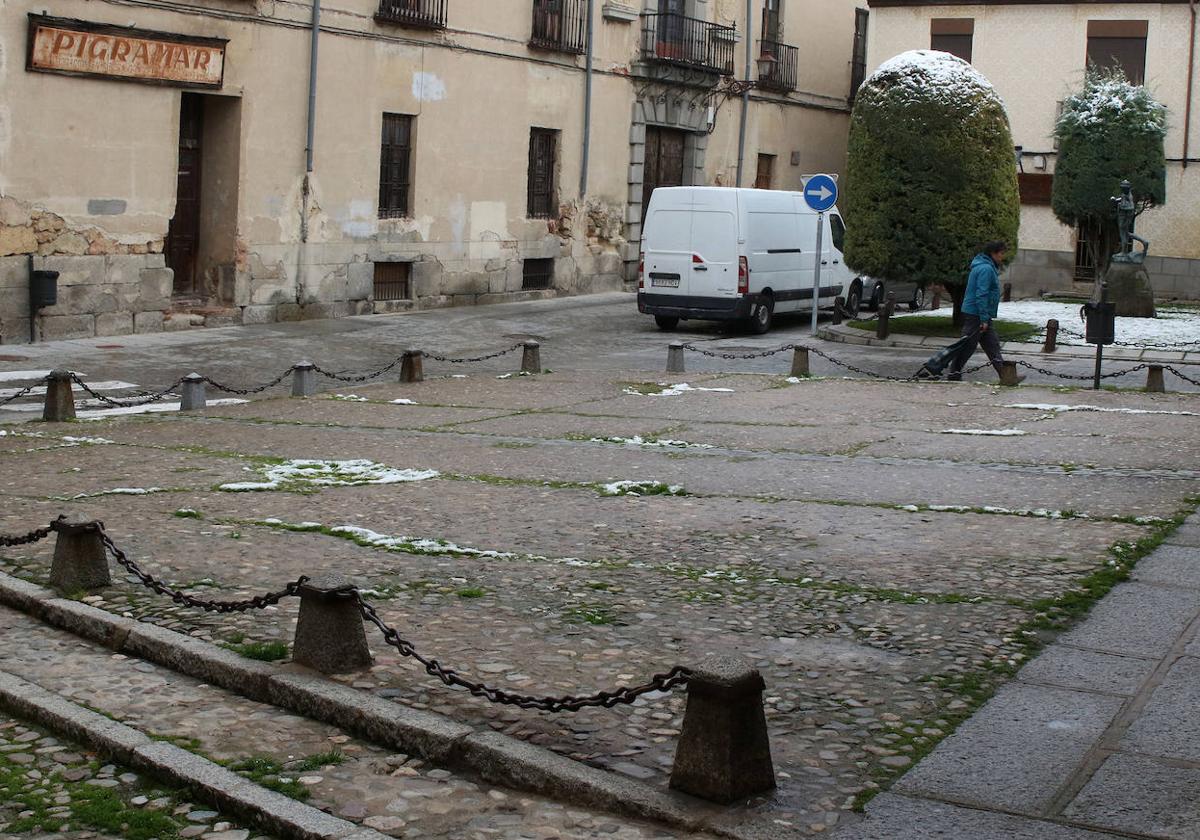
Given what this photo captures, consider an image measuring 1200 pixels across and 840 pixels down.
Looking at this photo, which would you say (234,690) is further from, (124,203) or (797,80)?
(797,80)

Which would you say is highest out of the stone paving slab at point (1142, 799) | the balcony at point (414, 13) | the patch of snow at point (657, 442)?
the balcony at point (414, 13)

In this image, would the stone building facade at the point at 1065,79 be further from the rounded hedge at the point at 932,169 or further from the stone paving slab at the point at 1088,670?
the stone paving slab at the point at 1088,670

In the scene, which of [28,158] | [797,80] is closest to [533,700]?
[28,158]

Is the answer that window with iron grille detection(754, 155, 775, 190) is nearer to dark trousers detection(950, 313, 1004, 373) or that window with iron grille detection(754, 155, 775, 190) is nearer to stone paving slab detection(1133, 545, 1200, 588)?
dark trousers detection(950, 313, 1004, 373)

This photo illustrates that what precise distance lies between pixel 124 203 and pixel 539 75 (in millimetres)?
8917

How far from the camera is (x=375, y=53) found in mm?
22594

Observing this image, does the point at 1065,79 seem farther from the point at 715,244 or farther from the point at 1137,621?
the point at 1137,621

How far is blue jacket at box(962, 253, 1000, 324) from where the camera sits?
16.5 m

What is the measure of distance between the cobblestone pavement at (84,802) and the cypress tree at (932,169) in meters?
17.8

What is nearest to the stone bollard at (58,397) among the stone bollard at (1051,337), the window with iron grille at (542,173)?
the stone bollard at (1051,337)

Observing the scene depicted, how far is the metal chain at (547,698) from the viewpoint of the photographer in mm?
4680

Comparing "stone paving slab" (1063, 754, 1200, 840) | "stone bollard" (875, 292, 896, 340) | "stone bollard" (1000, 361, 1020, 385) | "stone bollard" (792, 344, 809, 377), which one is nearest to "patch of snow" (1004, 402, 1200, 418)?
"stone bollard" (1000, 361, 1020, 385)

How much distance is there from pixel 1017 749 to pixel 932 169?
17.4 m

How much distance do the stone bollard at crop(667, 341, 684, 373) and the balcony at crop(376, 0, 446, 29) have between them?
822 cm
